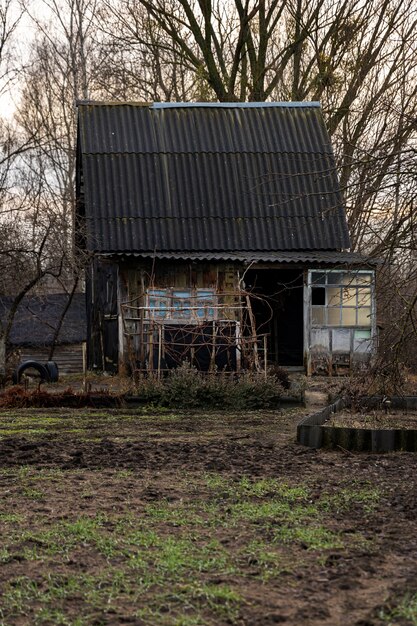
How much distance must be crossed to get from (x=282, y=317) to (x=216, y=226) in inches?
139

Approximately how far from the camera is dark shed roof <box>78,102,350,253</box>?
22.5m

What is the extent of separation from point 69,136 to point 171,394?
2615 cm

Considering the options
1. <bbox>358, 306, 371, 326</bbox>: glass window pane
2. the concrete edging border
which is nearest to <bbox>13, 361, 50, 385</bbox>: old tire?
<bbox>358, 306, 371, 326</bbox>: glass window pane

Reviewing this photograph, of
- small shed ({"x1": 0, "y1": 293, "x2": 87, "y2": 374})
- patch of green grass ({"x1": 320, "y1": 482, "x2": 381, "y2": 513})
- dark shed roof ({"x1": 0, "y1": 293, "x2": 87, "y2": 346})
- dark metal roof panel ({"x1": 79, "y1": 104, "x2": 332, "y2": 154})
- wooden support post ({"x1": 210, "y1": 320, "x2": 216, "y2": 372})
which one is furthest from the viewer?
dark shed roof ({"x1": 0, "y1": 293, "x2": 87, "y2": 346})

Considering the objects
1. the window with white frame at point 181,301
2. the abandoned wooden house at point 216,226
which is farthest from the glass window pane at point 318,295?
the window with white frame at point 181,301

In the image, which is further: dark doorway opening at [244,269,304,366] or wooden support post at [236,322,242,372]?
dark doorway opening at [244,269,304,366]

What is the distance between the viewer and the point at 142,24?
1249 inches

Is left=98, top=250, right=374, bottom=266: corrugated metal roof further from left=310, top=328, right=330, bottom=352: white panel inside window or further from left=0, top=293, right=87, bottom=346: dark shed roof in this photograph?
left=0, top=293, right=87, bottom=346: dark shed roof

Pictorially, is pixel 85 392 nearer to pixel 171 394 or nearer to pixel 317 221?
pixel 171 394

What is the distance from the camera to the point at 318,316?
892 inches

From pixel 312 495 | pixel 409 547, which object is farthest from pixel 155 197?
pixel 409 547

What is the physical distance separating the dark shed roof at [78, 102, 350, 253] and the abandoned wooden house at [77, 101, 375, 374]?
0.09ft

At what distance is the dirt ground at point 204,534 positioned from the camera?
511cm

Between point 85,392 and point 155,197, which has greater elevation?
point 155,197
